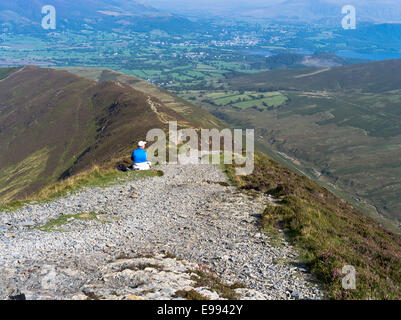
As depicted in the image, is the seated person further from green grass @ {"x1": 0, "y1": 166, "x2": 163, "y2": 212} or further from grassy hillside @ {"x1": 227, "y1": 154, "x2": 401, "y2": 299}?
grassy hillside @ {"x1": 227, "y1": 154, "x2": 401, "y2": 299}

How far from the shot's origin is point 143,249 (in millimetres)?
16562

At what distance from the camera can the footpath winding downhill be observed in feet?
39.7

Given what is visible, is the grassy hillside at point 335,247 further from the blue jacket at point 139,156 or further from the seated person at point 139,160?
the blue jacket at point 139,156

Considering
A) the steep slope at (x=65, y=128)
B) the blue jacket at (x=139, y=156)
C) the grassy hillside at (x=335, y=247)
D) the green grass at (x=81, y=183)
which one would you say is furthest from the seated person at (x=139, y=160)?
the steep slope at (x=65, y=128)

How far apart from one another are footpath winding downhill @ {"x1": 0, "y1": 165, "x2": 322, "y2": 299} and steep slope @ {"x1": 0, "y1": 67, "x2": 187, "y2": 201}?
53.9 metres

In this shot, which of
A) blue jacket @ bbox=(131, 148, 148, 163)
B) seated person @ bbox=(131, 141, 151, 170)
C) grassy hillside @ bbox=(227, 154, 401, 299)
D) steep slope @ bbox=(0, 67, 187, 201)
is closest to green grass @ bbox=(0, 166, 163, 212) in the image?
seated person @ bbox=(131, 141, 151, 170)

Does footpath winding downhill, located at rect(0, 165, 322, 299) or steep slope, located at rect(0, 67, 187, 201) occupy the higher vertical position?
→ footpath winding downhill, located at rect(0, 165, 322, 299)

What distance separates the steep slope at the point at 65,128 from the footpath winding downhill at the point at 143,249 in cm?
5392

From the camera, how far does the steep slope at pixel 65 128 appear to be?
9331 cm

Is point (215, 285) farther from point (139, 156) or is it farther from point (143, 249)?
point (139, 156)

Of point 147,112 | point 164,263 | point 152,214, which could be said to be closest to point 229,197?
point 152,214

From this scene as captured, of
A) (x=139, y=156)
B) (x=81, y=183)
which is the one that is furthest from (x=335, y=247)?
(x=139, y=156)

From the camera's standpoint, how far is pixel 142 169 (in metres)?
33.9
